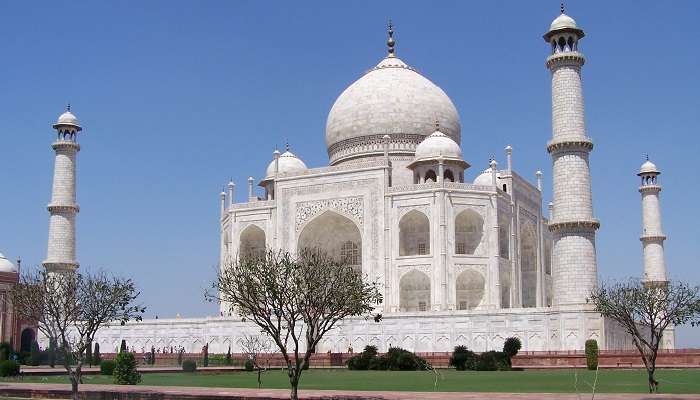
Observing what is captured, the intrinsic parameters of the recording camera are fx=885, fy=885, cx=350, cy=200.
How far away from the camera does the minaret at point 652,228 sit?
36.6 meters

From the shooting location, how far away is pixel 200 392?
13.7 meters

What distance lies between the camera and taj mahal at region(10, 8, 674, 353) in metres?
27.4

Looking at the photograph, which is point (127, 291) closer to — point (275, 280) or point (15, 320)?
point (275, 280)

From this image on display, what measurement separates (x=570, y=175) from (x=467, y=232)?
9.81 meters

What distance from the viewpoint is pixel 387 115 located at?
39.8m

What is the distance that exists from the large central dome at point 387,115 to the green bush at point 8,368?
20.9 metres

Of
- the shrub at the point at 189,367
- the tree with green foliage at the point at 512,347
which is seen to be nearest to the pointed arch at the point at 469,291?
the tree with green foliage at the point at 512,347

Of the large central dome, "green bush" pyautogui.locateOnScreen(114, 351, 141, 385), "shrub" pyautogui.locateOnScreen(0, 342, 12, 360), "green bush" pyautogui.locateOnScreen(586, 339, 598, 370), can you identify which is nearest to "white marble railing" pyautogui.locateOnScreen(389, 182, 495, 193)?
the large central dome

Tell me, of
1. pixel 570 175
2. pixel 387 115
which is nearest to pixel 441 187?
pixel 387 115

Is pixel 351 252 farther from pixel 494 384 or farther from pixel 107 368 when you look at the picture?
pixel 494 384

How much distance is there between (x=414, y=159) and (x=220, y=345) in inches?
448

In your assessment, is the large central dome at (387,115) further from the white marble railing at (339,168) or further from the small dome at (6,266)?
the small dome at (6,266)

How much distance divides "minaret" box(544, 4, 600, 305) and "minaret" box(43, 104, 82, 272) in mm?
19698

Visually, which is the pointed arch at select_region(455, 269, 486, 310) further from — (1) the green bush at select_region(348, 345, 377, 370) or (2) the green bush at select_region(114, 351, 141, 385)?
(2) the green bush at select_region(114, 351, 141, 385)
